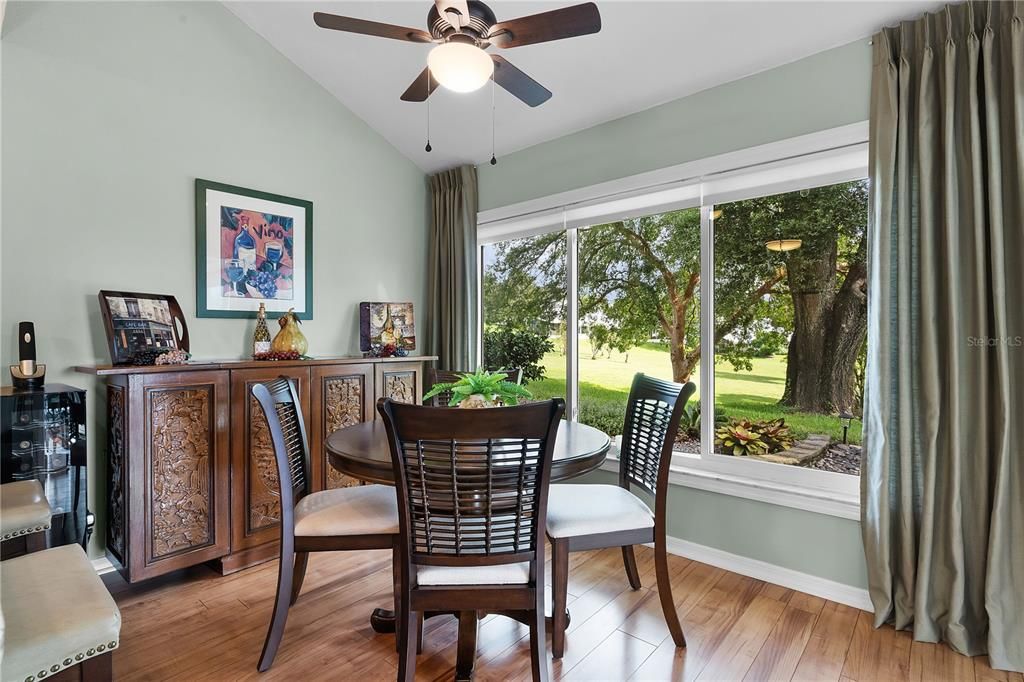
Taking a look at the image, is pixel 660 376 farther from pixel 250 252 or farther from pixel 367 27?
pixel 250 252

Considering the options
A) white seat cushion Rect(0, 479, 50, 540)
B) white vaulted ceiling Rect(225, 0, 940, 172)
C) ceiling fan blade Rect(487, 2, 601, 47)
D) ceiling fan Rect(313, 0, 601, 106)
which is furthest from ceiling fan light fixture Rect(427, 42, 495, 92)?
white seat cushion Rect(0, 479, 50, 540)

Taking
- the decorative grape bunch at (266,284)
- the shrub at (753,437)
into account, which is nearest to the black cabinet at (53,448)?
the decorative grape bunch at (266,284)

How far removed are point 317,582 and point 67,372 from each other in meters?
1.54

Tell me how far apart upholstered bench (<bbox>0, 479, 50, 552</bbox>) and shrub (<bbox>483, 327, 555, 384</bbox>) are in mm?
2574

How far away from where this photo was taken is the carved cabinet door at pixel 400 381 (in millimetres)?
3361

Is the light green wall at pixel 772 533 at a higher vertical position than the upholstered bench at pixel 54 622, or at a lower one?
lower

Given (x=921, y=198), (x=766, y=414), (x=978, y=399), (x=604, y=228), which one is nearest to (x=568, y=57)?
(x=604, y=228)

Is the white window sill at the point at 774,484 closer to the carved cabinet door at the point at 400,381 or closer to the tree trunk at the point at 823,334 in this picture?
the tree trunk at the point at 823,334

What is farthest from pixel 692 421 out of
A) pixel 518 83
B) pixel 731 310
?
pixel 518 83

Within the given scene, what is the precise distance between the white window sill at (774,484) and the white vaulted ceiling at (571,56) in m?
1.99

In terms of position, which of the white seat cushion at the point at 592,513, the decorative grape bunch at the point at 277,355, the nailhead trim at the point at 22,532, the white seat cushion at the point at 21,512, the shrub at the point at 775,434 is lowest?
the white seat cushion at the point at 592,513

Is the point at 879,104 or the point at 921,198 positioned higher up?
the point at 879,104

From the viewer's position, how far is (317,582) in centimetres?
259

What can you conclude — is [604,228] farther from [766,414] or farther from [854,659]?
[854,659]
